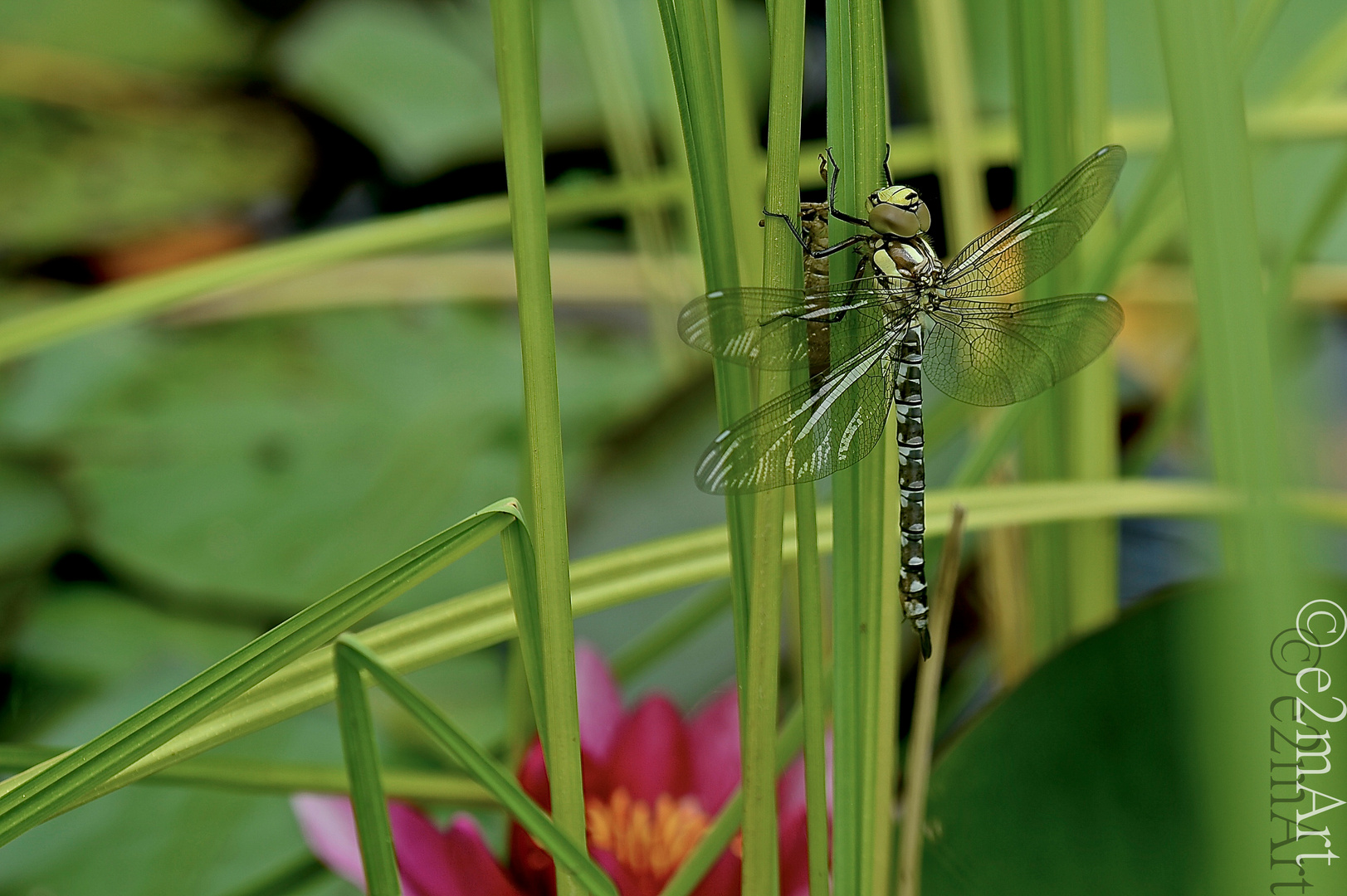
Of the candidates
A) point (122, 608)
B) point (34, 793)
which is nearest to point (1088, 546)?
point (34, 793)

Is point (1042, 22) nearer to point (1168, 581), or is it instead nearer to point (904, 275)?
point (904, 275)

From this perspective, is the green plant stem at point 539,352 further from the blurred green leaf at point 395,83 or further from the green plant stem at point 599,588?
the blurred green leaf at point 395,83

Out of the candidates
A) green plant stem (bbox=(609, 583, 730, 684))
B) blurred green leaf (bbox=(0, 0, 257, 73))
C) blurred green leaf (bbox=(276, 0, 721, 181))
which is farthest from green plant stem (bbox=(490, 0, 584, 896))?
blurred green leaf (bbox=(0, 0, 257, 73))

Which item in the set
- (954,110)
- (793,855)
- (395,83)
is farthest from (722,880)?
(395,83)

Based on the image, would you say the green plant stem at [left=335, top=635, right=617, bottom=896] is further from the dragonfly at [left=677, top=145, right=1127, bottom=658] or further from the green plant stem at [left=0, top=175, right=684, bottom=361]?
the green plant stem at [left=0, top=175, right=684, bottom=361]

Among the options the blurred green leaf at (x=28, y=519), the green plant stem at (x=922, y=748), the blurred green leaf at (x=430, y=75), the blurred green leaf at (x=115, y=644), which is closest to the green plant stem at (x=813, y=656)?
the green plant stem at (x=922, y=748)

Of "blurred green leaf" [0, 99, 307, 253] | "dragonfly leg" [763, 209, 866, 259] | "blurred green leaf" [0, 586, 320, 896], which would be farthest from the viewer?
"blurred green leaf" [0, 99, 307, 253]
